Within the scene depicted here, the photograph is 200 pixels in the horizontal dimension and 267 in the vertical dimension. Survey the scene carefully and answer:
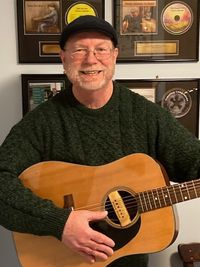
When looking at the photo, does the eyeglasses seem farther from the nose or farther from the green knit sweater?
the green knit sweater

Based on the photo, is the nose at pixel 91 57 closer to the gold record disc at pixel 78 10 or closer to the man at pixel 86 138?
the man at pixel 86 138

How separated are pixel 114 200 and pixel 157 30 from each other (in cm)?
71

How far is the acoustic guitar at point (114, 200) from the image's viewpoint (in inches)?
43.6

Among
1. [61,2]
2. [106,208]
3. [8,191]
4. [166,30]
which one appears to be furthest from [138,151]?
[61,2]

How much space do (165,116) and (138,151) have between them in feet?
0.47

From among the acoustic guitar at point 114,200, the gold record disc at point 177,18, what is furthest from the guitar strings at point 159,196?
the gold record disc at point 177,18

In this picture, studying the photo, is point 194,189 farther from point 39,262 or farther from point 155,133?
point 39,262

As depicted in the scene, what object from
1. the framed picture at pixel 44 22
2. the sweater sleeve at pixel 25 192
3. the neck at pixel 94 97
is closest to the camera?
the sweater sleeve at pixel 25 192

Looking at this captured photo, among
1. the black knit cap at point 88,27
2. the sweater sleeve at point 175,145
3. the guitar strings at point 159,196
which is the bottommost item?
the guitar strings at point 159,196

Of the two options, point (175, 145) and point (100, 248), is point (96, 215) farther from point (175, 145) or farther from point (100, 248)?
point (175, 145)

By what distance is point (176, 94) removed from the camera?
1.50 metres

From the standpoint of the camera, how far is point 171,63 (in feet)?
Result: 4.90

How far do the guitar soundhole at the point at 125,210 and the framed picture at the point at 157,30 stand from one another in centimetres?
59

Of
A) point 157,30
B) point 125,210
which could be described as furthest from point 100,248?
point 157,30
